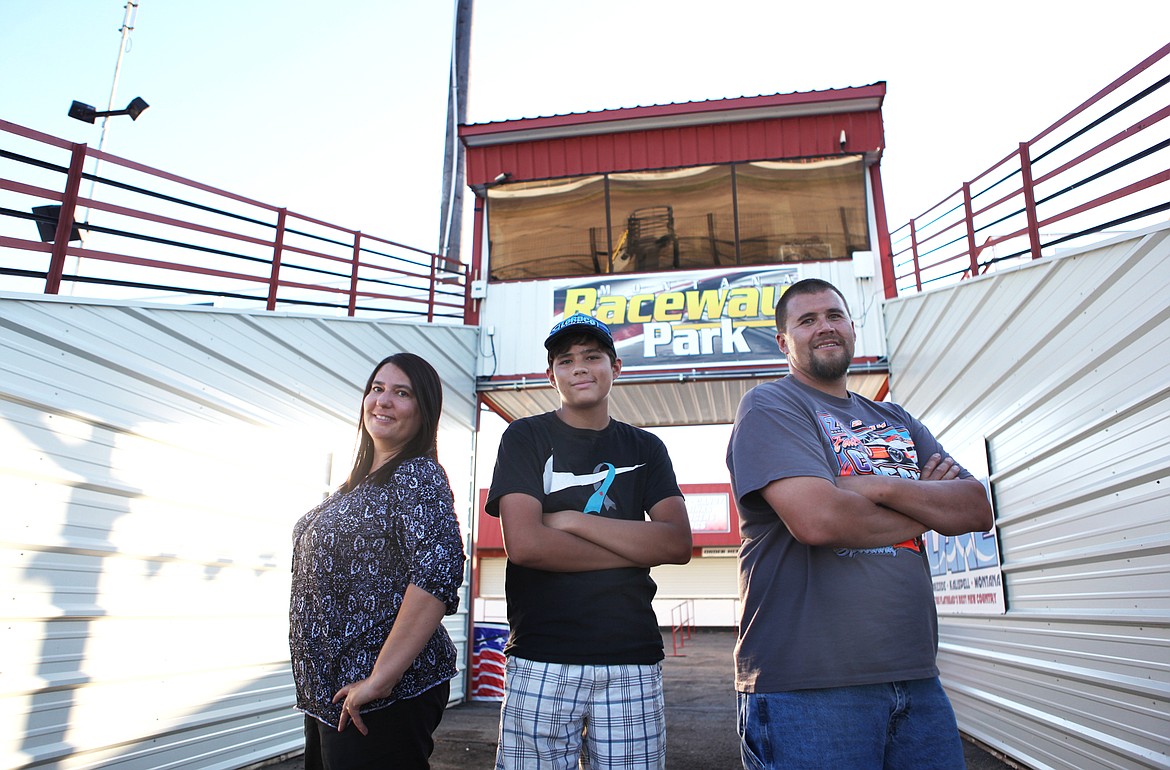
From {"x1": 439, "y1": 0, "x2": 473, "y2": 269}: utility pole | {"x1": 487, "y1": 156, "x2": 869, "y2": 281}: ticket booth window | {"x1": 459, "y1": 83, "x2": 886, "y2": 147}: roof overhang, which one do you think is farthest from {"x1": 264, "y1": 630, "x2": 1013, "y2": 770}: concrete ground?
{"x1": 459, "y1": 83, "x2": 886, "y2": 147}: roof overhang

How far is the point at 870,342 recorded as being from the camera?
8.66m

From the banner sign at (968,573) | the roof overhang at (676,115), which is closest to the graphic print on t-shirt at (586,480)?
the banner sign at (968,573)

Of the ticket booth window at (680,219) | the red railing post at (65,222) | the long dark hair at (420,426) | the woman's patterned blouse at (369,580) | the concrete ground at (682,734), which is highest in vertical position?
the ticket booth window at (680,219)

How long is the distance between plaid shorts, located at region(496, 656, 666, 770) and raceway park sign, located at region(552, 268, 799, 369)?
6.73 meters

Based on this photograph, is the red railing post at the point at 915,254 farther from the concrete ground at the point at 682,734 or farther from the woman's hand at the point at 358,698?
the woman's hand at the point at 358,698

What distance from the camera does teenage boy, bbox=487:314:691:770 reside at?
2.28 meters

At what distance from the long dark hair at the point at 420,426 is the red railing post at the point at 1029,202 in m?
4.50

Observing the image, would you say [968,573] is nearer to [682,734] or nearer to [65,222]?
[682,734]

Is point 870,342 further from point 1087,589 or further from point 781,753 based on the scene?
point 781,753

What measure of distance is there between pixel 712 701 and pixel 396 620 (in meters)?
8.32

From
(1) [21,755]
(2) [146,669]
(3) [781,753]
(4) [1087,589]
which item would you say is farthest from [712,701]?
(3) [781,753]

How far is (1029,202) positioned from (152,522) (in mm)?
6620

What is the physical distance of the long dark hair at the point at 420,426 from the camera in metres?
2.53

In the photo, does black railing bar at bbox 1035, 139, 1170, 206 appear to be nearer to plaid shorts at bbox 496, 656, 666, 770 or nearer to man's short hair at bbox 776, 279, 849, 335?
man's short hair at bbox 776, 279, 849, 335
